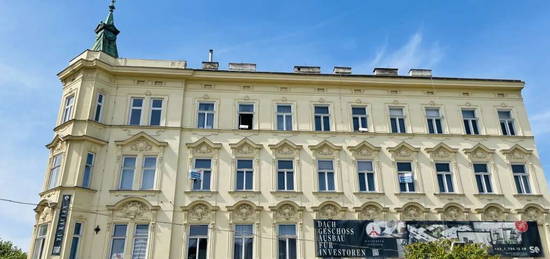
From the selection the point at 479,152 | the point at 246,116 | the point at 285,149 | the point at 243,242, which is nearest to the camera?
the point at 243,242

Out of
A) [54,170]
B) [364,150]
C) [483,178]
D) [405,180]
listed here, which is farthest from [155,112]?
[483,178]

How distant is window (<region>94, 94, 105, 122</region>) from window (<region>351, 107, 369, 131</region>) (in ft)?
43.6

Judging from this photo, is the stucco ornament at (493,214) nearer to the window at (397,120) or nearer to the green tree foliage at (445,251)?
the green tree foliage at (445,251)

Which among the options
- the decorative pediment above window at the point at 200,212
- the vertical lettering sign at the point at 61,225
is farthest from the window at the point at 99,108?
the decorative pediment above window at the point at 200,212

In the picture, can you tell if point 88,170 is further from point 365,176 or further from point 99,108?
point 365,176

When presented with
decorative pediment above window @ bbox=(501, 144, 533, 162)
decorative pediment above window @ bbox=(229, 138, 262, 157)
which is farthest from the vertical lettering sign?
decorative pediment above window @ bbox=(501, 144, 533, 162)

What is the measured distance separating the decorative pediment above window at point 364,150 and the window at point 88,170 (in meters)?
12.9

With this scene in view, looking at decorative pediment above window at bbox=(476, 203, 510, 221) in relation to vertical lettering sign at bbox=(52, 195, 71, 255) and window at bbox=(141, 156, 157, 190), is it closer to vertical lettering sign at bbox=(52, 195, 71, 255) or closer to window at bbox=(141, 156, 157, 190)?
window at bbox=(141, 156, 157, 190)

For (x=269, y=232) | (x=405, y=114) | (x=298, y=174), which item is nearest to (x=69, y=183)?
(x=269, y=232)

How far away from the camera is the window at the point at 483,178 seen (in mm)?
21219

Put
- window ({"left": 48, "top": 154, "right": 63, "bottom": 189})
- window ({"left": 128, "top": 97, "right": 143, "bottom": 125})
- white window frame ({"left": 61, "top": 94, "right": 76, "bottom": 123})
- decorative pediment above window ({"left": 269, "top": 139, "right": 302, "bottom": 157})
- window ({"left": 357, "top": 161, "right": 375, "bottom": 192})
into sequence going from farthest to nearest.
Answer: window ({"left": 128, "top": 97, "right": 143, "bottom": 125})
decorative pediment above window ({"left": 269, "top": 139, "right": 302, "bottom": 157})
white window frame ({"left": 61, "top": 94, "right": 76, "bottom": 123})
window ({"left": 357, "top": 161, "right": 375, "bottom": 192})
window ({"left": 48, "top": 154, "right": 63, "bottom": 189})

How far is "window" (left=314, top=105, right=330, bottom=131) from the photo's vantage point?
2222 cm

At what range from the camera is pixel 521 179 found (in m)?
21.6

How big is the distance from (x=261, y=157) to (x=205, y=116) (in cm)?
392
